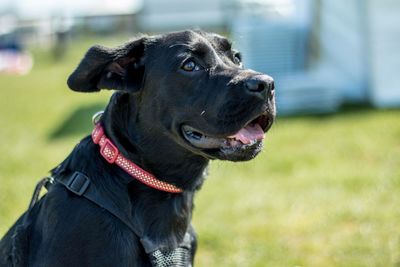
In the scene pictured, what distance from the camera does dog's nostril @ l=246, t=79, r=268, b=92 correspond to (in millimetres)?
2842

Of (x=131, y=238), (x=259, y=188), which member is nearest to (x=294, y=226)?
(x=259, y=188)

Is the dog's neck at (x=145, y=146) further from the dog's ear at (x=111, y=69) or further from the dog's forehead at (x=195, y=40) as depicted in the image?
the dog's forehead at (x=195, y=40)

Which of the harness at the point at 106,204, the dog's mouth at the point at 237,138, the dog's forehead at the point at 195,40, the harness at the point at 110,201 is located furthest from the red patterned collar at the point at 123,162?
the dog's forehead at the point at 195,40

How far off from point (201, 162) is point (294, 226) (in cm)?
211

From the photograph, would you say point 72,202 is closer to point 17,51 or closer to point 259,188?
point 259,188

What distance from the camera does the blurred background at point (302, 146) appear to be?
483 cm

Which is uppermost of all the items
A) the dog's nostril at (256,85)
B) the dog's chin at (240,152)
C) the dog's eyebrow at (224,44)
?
the dog's nostril at (256,85)

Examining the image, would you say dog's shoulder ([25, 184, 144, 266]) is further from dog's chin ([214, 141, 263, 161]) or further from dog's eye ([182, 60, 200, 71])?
dog's eye ([182, 60, 200, 71])

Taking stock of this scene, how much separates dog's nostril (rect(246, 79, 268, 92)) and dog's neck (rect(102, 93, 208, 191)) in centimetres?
55

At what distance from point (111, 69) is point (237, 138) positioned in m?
0.76

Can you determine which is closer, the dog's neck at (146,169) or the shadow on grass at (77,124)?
the dog's neck at (146,169)

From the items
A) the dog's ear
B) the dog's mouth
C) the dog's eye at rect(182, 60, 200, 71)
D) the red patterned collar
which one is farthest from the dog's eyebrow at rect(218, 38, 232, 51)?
the red patterned collar

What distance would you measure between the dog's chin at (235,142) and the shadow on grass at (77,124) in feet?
19.9

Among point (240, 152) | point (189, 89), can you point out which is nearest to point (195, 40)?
point (189, 89)
